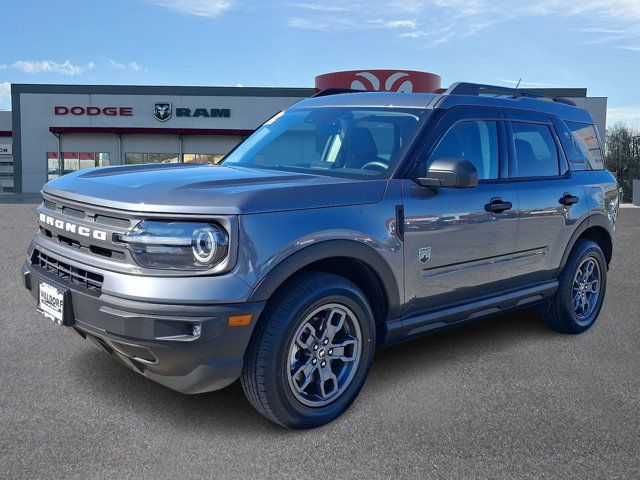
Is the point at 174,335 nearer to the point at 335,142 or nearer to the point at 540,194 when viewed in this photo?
the point at 335,142

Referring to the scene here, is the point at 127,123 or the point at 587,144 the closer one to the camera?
the point at 587,144

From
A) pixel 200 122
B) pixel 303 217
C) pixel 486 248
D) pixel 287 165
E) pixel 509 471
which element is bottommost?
pixel 509 471

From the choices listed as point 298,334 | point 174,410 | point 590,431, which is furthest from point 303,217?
point 590,431

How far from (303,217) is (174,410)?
4.42 feet

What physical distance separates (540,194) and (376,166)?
4.96 ft

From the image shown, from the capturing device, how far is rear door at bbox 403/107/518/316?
365 cm

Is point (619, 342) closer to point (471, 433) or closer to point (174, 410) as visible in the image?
point (471, 433)

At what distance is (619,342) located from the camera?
5031 millimetres

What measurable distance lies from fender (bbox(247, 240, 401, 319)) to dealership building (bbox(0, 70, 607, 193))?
103ft

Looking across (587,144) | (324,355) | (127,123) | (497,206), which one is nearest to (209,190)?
(324,355)

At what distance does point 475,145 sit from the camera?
4.22 m

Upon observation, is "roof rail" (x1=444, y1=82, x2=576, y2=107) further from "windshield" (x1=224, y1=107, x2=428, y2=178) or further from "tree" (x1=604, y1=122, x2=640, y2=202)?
"tree" (x1=604, y1=122, x2=640, y2=202)

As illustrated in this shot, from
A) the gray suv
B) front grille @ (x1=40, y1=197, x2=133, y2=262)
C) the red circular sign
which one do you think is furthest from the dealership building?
front grille @ (x1=40, y1=197, x2=133, y2=262)

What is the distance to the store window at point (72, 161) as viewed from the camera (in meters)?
34.9
